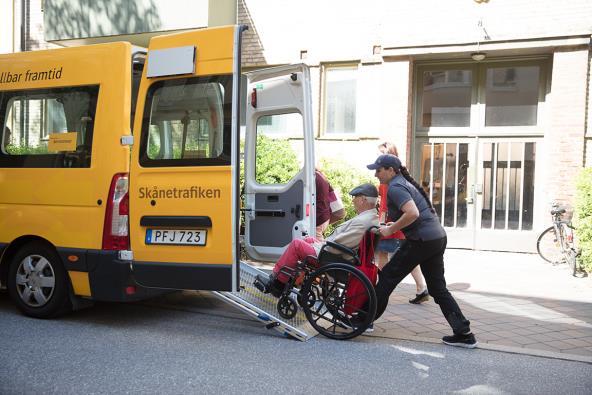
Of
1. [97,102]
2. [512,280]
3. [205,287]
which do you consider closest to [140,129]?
[97,102]

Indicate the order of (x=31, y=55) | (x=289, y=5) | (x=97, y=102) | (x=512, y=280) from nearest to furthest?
(x=97, y=102), (x=31, y=55), (x=512, y=280), (x=289, y=5)

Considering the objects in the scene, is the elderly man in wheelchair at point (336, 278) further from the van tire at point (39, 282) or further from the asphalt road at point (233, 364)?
the van tire at point (39, 282)

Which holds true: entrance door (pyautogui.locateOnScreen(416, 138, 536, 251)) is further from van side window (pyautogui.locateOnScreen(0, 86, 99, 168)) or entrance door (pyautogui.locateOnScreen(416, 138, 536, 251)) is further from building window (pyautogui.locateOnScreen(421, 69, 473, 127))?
van side window (pyautogui.locateOnScreen(0, 86, 99, 168))

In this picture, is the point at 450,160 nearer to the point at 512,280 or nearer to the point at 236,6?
the point at 512,280

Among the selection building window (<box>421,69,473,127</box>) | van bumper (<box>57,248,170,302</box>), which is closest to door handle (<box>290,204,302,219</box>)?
van bumper (<box>57,248,170,302</box>)

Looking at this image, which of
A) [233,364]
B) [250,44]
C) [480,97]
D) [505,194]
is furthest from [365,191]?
[250,44]

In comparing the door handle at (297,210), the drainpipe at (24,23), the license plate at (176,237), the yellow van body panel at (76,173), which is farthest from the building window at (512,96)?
the drainpipe at (24,23)

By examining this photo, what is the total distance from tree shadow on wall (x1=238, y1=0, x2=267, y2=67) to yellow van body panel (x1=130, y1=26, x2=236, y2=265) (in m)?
7.44

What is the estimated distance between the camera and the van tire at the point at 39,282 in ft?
18.0

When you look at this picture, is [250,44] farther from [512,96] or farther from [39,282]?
[39,282]

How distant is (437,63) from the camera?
11414 mm

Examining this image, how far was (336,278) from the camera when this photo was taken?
16.9 ft

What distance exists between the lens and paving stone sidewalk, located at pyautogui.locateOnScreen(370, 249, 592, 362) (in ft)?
17.4

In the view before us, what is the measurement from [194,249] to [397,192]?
5.99ft
